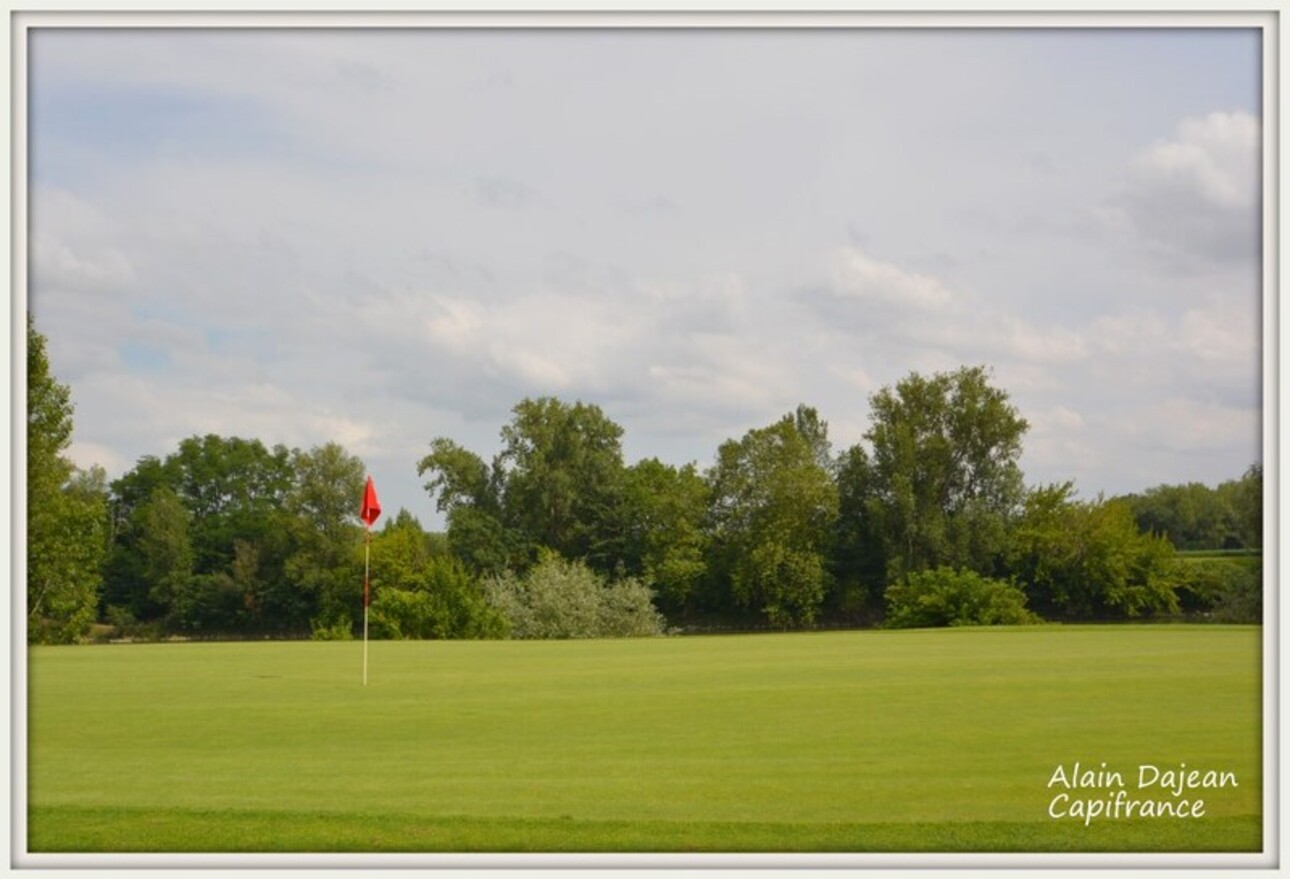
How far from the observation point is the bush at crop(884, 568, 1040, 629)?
42531 millimetres

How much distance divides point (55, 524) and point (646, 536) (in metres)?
24.6

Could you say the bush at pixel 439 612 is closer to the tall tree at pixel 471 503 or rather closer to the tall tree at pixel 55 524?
the tall tree at pixel 471 503

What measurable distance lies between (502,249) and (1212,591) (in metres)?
24.7

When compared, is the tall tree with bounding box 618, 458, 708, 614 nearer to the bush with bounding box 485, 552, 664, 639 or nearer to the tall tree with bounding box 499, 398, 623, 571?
the tall tree with bounding box 499, 398, 623, 571

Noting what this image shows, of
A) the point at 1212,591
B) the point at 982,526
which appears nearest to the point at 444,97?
the point at 1212,591

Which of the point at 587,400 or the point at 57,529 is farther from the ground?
the point at 587,400

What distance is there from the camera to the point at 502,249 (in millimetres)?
35219

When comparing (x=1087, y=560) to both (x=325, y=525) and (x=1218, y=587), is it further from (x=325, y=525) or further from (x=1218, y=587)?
(x=325, y=525)

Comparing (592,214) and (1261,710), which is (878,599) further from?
(1261,710)

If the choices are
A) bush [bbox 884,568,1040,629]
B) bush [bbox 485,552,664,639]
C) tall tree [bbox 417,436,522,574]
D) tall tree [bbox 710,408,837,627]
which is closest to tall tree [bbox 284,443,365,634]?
tall tree [bbox 417,436,522,574]

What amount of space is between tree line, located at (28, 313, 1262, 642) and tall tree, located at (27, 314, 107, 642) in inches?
172

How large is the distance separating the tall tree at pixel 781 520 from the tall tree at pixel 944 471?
2307 millimetres
